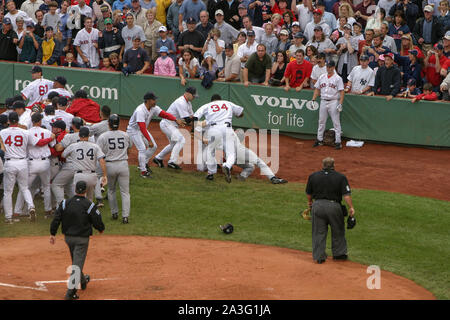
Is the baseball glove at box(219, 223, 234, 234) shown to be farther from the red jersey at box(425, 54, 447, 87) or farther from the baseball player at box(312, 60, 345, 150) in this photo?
the red jersey at box(425, 54, 447, 87)

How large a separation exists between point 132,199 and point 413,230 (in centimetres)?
611

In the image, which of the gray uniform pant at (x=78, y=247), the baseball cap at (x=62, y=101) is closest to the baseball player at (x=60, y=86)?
the baseball cap at (x=62, y=101)

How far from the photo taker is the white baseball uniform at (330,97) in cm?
2109

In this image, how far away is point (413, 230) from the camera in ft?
52.3

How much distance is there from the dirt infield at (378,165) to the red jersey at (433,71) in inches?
75.1

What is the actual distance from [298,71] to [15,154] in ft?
30.5

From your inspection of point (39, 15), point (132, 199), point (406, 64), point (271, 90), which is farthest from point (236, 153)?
point (39, 15)

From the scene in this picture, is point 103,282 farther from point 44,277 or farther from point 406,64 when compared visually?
point 406,64

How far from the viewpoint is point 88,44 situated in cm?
2556

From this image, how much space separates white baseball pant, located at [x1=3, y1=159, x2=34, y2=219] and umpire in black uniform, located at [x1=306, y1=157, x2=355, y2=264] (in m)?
5.91

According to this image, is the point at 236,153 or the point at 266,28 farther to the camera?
Answer: the point at 266,28

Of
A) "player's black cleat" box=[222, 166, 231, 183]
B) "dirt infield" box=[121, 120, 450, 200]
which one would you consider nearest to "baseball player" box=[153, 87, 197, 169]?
"dirt infield" box=[121, 120, 450, 200]

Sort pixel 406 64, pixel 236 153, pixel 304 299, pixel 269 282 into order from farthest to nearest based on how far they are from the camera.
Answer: pixel 406 64 → pixel 236 153 → pixel 269 282 → pixel 304 299

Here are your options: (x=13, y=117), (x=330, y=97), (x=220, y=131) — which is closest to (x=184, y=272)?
(x=13, y=117)
